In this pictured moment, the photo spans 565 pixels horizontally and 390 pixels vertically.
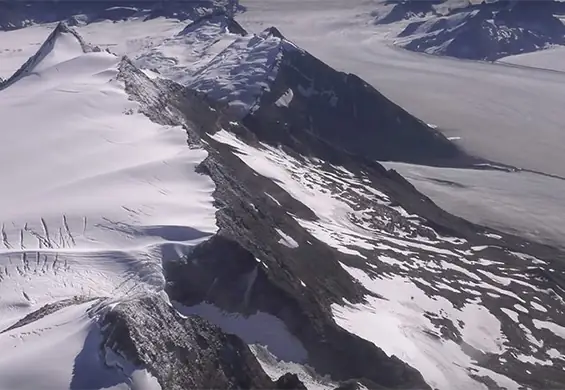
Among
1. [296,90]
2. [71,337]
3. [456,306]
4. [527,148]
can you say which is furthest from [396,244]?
[527,148]

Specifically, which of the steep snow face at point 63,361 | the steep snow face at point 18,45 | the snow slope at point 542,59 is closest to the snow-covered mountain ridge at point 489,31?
the snow slope at point 542,59

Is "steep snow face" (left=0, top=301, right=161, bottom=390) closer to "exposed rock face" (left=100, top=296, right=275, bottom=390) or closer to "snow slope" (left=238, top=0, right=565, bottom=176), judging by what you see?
"exposed rock face" (left=100, top=296, right=275, bottom=390)

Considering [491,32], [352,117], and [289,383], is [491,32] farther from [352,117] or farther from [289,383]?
[289,383]

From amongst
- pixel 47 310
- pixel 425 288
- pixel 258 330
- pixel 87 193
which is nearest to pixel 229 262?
pixel 258 330

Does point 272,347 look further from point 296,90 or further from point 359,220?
point 296,90

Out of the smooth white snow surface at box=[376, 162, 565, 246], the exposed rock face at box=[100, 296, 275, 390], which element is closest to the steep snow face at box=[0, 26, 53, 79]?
the smooth white snow surface at box=[376, 162, 565, 246]
